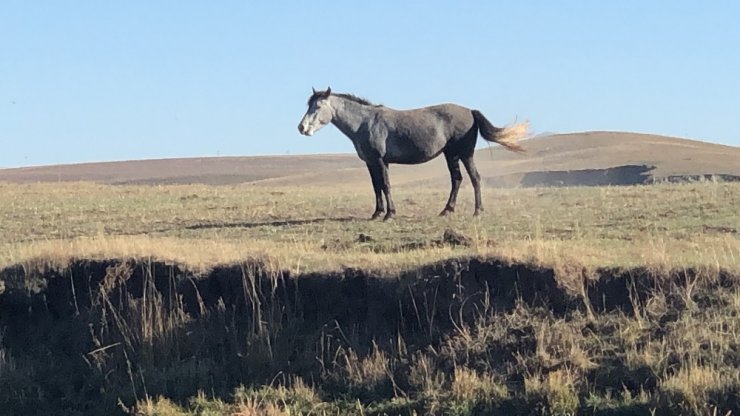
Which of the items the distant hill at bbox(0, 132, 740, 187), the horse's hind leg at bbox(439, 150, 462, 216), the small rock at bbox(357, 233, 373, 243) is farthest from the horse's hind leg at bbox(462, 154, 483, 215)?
the distant hill at bbox(0, 132, 740, 187)

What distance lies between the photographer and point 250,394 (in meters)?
12.8

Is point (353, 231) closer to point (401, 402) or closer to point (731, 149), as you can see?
point (401, 402)

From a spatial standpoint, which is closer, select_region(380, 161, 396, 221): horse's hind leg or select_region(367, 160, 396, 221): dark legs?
select_region(380, 161, 396, 221): horse's hind leg

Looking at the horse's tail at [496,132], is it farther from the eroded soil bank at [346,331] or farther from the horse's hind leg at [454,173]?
the eroded soil bank at [346,331]

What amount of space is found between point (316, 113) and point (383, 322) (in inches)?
299

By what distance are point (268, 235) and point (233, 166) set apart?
83.3 m

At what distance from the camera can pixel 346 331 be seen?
44.6 feet

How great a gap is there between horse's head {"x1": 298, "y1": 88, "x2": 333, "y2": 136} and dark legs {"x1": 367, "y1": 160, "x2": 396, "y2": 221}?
1.20m

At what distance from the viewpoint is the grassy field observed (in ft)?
39.0

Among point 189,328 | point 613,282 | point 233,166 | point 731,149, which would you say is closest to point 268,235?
point 189,328

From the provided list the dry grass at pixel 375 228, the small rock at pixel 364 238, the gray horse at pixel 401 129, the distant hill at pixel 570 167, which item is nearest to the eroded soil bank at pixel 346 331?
the dry grass at pixel 375 228

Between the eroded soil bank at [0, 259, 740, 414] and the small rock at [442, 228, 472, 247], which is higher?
the small rock at [442, 228, 472, 247]

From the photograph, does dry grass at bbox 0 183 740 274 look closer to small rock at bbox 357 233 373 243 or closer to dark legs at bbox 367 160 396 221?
small rock at bbox 357 233 373 243

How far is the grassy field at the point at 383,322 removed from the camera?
11.9m
